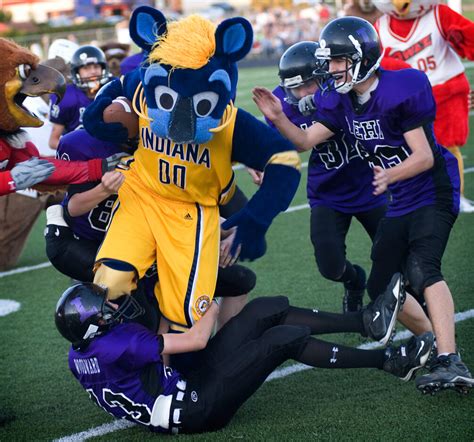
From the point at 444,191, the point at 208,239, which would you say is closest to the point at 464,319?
the point at 444,191

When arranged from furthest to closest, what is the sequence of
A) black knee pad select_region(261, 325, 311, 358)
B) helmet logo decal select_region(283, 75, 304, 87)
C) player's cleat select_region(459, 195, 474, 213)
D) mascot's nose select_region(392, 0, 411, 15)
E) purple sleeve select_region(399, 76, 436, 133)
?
player's cleat select_region(459, 195, 474, 213) < mascot's nose select_region(392, 0, 411, 15) < helmet logo decal select_region(283, 75, 304, 87) < purple sleeve select_region(399, 76, 436, 133) < black knee pad select_region(261, 325, 311, 358)

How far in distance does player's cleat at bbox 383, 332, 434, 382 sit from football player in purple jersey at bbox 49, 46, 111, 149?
4102 millimetres

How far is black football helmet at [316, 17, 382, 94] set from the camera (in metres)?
4.38

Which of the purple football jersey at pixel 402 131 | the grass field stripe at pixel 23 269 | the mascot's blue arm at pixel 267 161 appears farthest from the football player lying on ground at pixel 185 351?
the grass field stripe at pixel 23 269

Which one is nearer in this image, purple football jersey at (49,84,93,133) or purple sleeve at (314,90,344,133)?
purple sleeve at (314,90,344,133)

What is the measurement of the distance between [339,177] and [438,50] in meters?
2.63

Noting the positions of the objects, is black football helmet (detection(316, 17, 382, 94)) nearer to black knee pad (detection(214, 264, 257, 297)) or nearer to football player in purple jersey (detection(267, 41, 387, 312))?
football player in purple jersey (detection(267, 41, 387, 312))

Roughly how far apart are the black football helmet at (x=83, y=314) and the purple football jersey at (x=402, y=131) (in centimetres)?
162

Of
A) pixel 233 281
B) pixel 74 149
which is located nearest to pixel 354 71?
pixel 233 281

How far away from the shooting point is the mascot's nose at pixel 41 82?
4.24 m

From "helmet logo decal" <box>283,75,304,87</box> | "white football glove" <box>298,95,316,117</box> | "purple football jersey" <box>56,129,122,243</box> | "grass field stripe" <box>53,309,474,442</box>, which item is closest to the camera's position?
"grass field stripe" <box>53,309,474,442</box>

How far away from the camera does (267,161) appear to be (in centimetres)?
411

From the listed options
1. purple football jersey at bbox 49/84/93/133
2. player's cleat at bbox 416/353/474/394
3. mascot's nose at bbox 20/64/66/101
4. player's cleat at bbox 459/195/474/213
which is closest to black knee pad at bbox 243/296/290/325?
player's cleat at bbox 416/353/474/394

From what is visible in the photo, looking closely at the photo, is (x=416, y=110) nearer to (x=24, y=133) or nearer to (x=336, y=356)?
(x=336, y=356)
